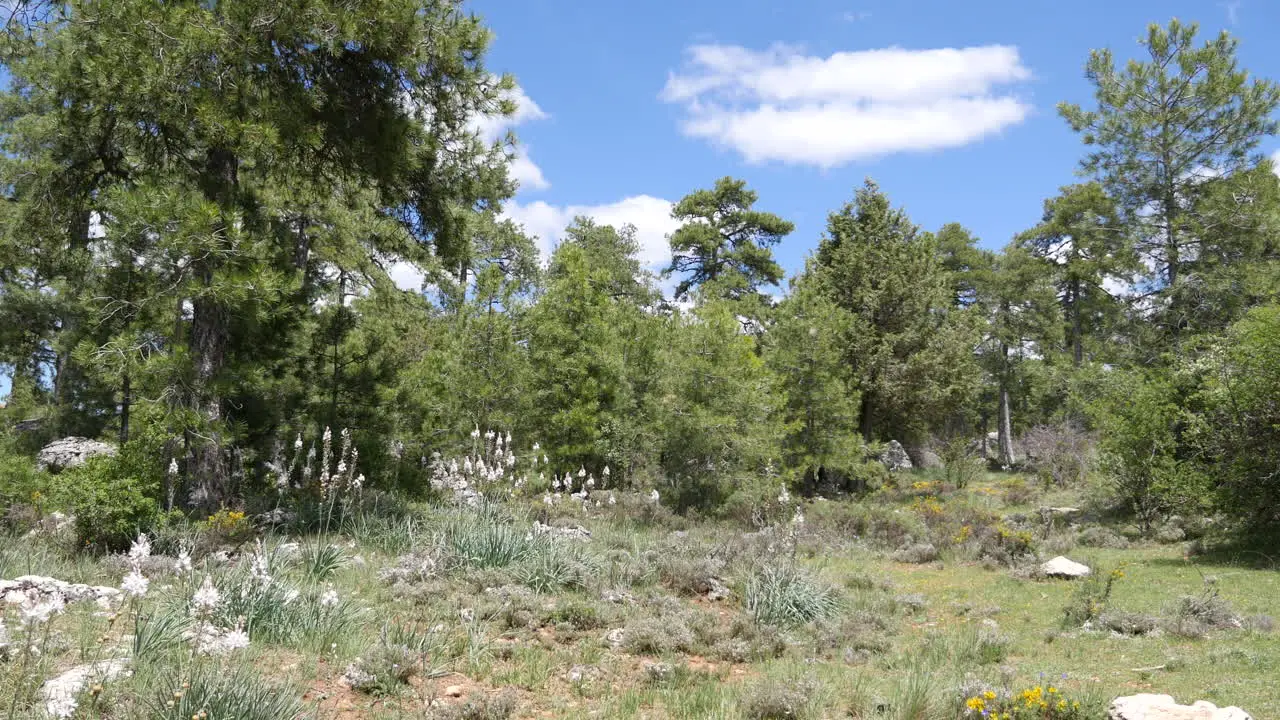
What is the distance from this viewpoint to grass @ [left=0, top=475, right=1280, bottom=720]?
15.6 ft

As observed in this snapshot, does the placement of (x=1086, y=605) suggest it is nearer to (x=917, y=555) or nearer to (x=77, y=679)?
(x=917, y=555)

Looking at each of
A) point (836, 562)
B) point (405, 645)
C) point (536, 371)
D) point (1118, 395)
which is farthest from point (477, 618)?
point (1118, 395)

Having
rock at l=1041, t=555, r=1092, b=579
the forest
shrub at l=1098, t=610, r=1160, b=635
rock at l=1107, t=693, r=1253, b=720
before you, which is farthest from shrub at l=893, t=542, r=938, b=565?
rock at l=1107, t=693, r=1253, b=720

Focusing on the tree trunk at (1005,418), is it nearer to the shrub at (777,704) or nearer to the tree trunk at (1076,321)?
the tree trunk at (1076,321)

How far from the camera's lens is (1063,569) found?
1087 centimetres

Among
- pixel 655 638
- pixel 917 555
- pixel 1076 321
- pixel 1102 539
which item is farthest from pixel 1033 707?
pixel 1076 321

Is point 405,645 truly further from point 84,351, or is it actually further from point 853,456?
point 853,456

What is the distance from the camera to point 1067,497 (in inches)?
802

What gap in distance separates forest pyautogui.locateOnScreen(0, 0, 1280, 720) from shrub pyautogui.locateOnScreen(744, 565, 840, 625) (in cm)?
7

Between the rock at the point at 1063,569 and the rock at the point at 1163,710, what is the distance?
6.44 m

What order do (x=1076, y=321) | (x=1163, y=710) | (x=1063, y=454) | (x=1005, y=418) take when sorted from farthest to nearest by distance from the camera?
(x=1005, y=418)
(x=1076, y=321)
(x=1063, y=454)
(x=1163, y=710)

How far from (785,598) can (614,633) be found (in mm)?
2092

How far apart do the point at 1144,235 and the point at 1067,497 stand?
6.81m

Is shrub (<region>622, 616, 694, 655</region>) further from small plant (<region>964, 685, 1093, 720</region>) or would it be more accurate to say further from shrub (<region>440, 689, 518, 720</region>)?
small plant (<region>964, 685, 1093, 720</region>)
